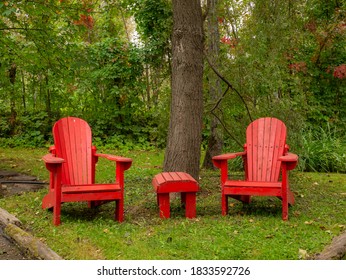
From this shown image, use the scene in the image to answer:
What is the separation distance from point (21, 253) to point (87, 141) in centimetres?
170

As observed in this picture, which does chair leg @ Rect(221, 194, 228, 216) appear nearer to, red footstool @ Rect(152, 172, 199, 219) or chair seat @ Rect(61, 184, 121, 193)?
red footstool @ Rect(152, 172, 199, 219)

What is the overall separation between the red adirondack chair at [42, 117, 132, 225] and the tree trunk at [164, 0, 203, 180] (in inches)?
32.4

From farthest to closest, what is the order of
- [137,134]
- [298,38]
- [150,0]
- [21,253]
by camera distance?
[137,134] → [150,0] → [298,38] → [21,253]

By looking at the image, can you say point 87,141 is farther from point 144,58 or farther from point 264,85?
point 144,58

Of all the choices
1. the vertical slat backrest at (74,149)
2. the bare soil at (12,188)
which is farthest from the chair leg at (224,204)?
the bare soil at (12,188)

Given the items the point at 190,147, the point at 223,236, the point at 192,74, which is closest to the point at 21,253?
the point at 223,236

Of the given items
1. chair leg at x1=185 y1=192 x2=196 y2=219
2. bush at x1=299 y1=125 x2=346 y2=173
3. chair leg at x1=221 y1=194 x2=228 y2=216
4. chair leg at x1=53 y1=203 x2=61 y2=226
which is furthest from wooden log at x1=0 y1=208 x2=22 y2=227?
bush at x1=299 y1=125 x2=346 y2=173

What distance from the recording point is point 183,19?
5371 mm

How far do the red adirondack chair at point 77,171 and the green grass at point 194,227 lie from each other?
24 cm

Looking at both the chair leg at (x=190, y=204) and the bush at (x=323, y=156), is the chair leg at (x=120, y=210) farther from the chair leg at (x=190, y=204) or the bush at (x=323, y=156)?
the bush at (x=323, y=156)

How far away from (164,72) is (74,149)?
627 centimetres

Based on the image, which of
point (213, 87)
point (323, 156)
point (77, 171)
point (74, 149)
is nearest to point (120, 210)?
point (77, 171)

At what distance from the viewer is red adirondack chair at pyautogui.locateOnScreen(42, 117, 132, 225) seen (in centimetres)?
436

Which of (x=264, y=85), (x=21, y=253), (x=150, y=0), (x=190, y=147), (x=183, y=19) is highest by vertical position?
(x=150, y=0)
